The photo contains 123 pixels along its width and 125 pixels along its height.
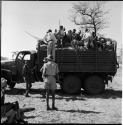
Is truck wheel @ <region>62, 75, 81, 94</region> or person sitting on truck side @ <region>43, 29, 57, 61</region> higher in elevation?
person sitting on truck side @ <region>43, 29, 57, 61</region>

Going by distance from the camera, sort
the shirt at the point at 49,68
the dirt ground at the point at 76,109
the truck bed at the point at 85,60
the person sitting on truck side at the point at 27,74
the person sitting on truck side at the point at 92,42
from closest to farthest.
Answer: the dirt ground at the point at 76,109, the shirt at the point at 49,68, the person sitting on truck side at the point at 27,74, the truck bed at the point at 85,60, the person sitting on truck side at the point at 92,42

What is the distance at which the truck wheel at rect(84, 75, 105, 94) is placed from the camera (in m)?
12.8

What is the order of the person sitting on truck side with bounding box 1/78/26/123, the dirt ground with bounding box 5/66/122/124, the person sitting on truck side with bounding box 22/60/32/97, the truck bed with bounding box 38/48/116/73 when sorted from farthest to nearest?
the truck bed with bounding box 38/48/116/73 < the person sitting on truck side with bounding box 22/60/32/97 < the dirt ground with bounding box 5/66/122/124 < the person sitting on truck side with bounding box 1/78/26/123

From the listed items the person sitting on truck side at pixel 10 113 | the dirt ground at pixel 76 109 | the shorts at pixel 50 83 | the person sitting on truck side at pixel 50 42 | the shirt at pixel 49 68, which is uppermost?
the person sitting on truck side at pixel 50 42

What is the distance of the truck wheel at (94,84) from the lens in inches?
504

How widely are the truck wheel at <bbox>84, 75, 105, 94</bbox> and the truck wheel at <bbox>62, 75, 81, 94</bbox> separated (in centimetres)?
37

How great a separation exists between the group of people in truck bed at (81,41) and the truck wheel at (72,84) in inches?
50.2

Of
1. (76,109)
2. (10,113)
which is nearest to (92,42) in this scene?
(76,109)

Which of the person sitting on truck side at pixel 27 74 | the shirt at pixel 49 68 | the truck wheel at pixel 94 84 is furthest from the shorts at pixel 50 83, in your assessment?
the truck wheel at pixel 94 84

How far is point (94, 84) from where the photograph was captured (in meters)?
12.8

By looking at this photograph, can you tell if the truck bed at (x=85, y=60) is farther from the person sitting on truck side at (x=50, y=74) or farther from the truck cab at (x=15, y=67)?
the person sitting on truck side at (x=50, y=74)

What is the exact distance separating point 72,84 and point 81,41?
1.87 meters

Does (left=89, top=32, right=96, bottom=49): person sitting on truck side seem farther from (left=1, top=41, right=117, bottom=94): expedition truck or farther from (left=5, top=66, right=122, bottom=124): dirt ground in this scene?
(left=5, top=66, right=122, bottom=124): dirt ground

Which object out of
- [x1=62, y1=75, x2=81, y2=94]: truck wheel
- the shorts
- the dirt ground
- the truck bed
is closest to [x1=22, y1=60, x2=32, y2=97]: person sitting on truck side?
the dirt ground
